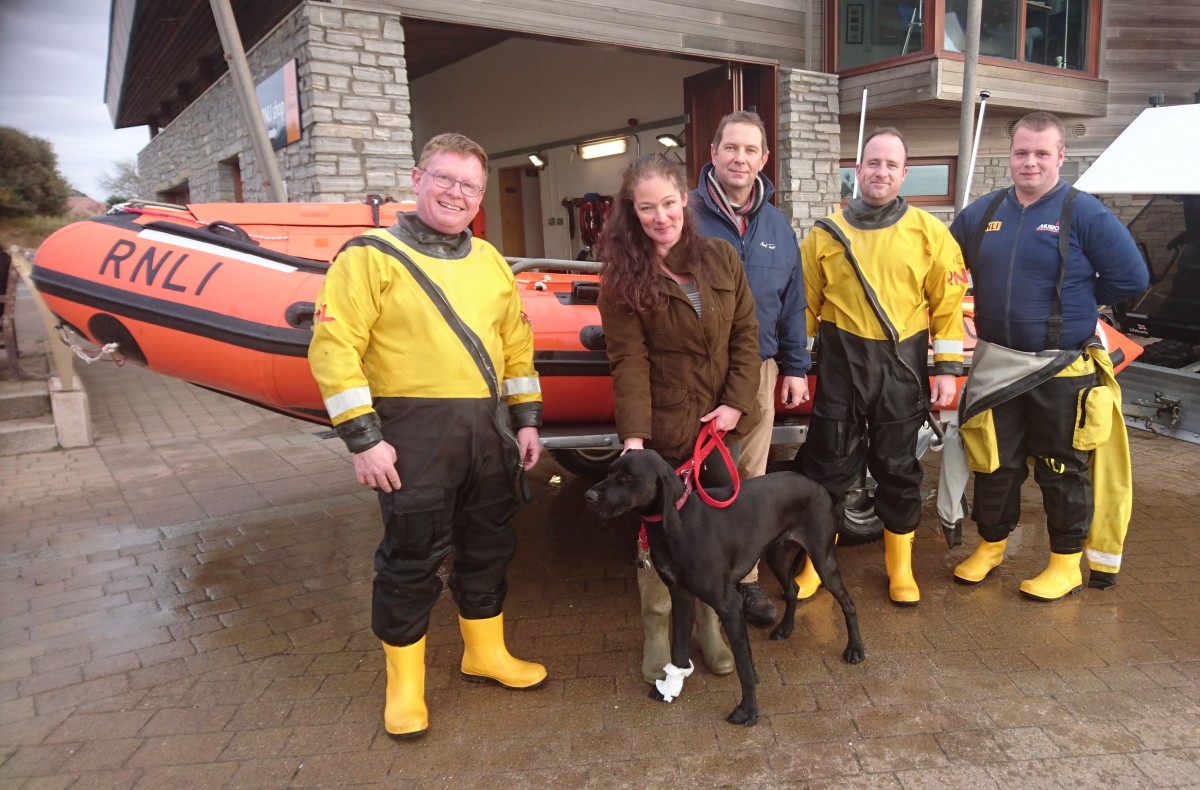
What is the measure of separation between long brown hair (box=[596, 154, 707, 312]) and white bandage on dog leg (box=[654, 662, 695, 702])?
45.8 inches

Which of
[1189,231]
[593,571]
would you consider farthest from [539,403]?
[1189,231]

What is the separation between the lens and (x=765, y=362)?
2961mm

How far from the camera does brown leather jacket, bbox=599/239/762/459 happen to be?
2508mm

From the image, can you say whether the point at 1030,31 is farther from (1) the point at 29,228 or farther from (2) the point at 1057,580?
(1) the point at 29,228

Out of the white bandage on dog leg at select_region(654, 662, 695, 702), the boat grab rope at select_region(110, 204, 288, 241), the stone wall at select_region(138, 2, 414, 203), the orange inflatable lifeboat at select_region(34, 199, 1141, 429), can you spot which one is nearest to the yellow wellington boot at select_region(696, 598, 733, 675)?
the white bandage on dog leg at select_region(654, 662, 695, 702)

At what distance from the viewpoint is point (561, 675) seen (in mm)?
2812

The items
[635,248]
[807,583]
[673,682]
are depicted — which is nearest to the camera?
[635,248]

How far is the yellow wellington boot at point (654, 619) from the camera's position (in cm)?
273

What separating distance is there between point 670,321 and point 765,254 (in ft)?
1.83

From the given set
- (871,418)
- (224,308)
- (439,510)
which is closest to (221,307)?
(224,308)

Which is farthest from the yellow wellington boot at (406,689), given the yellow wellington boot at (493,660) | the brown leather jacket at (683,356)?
the brown leather jacket at (683,356)

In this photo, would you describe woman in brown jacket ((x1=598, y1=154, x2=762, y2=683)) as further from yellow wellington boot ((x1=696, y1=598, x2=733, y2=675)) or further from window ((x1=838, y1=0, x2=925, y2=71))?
window ((x1=838, y1=0, x2=925, y2=71))

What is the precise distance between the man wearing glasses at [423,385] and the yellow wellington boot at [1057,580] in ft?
7.18

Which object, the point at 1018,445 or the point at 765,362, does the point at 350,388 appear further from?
the point at 1018,445
